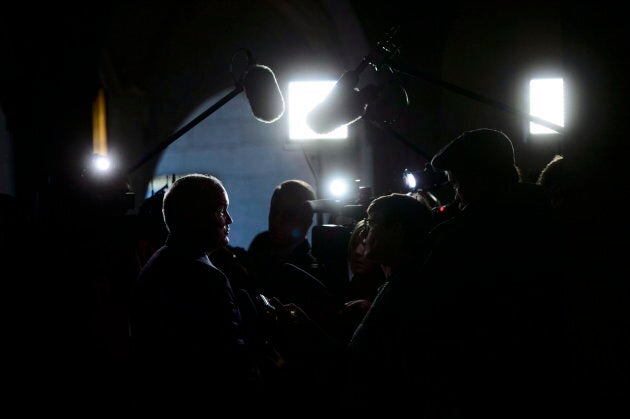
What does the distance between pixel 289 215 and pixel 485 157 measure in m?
2.00

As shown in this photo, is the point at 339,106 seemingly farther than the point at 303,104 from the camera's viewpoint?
No

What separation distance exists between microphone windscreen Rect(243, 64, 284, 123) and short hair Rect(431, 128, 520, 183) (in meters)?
1.74

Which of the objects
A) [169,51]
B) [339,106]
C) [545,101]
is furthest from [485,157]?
[169,51]

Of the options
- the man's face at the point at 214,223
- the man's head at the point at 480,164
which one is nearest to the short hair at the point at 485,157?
the man's head at the point at 480,164

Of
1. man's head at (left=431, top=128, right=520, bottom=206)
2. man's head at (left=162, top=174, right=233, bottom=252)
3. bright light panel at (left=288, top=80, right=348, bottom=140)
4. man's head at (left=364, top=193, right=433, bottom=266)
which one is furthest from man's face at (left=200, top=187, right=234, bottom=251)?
bright light panel at (left=288, top=80, right=348, bottom=140)

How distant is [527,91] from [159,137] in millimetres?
5467

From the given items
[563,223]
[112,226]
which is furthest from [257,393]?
[112,226]

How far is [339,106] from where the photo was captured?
3543mm

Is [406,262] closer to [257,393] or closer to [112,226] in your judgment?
[257,393]

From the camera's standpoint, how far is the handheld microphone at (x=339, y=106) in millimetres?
3514

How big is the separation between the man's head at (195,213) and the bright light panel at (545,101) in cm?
583

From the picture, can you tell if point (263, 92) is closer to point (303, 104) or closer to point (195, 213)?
point (195, 213)

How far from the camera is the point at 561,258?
1.98 m

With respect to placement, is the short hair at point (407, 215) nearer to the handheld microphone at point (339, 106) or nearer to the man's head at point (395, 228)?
the man's head at point (395, 228)
